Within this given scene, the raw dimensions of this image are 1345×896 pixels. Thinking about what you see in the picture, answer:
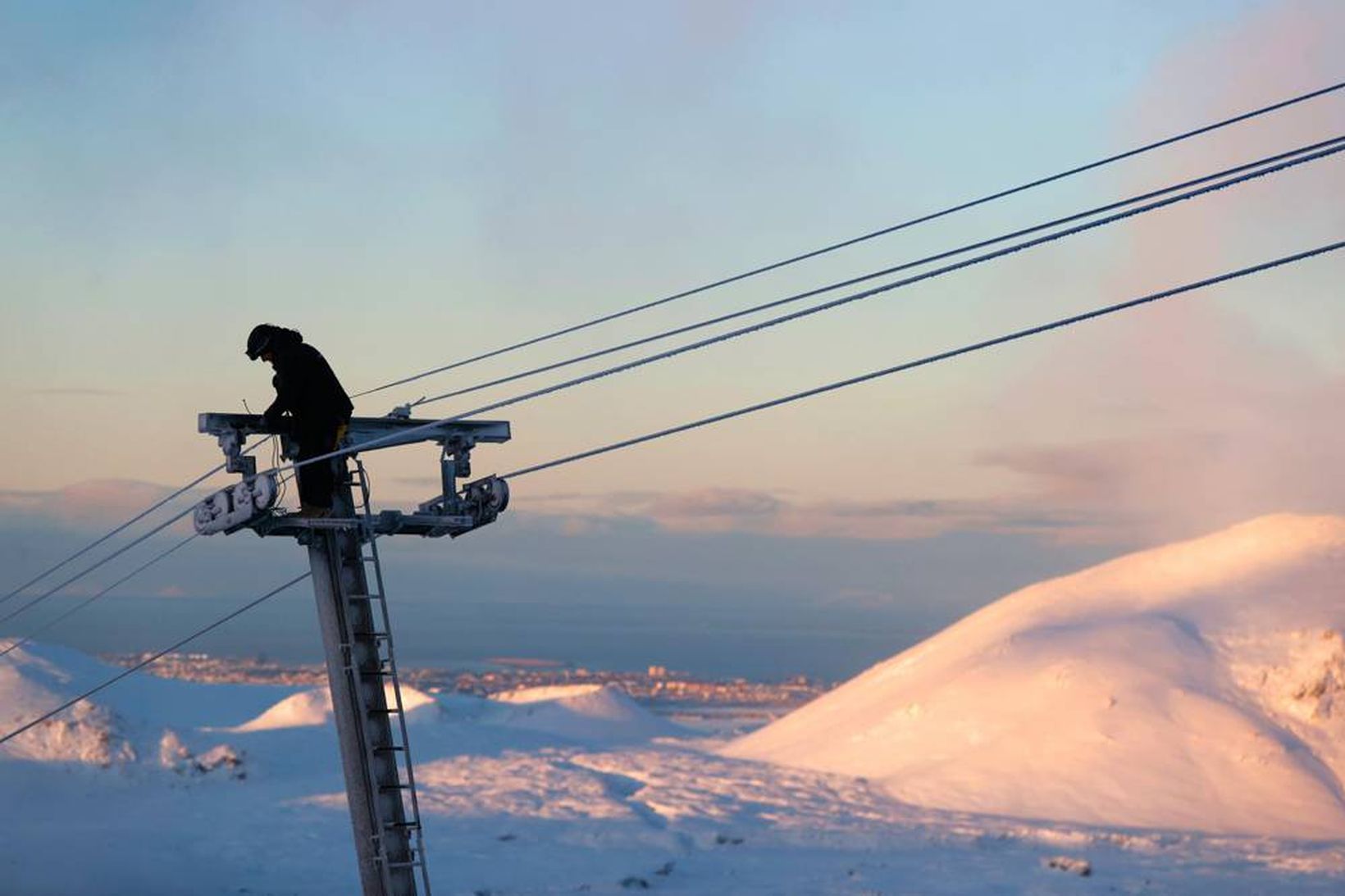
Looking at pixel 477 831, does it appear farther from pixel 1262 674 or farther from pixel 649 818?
pixel 1262 674

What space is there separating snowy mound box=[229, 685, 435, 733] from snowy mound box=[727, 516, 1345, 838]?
9683mm

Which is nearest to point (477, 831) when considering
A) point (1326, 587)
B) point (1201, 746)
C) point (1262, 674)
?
point (1201, 746)

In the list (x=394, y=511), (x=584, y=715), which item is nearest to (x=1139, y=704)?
(x=584, y=715)

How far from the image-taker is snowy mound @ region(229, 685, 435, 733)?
49.7 m

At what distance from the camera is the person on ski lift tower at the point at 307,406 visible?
1569cm

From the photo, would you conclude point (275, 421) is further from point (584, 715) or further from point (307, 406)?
point (584, 715)

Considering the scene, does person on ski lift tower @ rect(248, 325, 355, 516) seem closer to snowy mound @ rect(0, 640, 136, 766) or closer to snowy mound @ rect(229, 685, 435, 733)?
snowy mound @ rect(0, 640, 136, 766)

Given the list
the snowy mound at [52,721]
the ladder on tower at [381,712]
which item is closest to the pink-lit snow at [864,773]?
the snowy mound at [52,721]

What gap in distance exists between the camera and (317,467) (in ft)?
51.5

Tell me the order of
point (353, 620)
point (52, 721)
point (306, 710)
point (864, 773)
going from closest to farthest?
1. point (353, 620)
2. point (52, 721)
3. point (864, 773)
4. point (306, 710)

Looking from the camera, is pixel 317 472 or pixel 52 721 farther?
pixel 52 721

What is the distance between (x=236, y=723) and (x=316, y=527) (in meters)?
41.0

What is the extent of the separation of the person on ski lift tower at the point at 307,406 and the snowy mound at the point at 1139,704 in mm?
28899

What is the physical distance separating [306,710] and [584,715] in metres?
10.8
